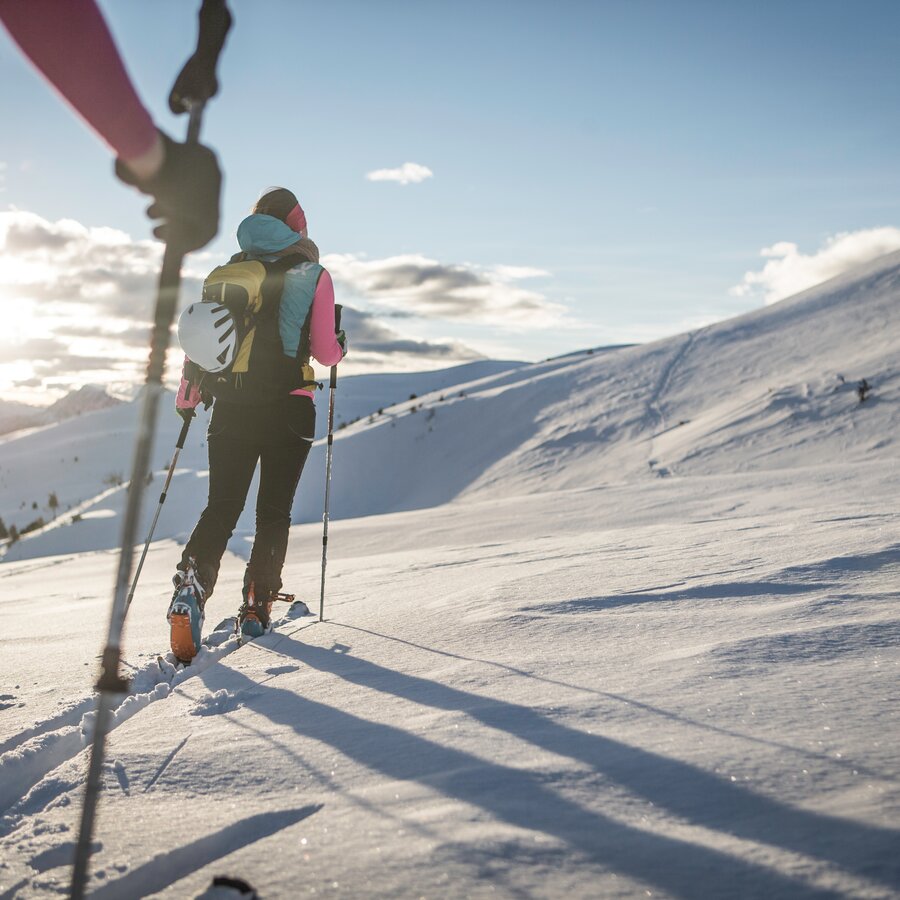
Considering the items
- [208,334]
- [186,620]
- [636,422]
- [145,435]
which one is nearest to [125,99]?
[145,435]

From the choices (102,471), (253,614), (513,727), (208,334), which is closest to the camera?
(513,727)

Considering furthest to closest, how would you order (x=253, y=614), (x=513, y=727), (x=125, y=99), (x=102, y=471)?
(x=102, y=471)
(x=253, y=614)
(x=513, y=727)
(x=125, y=99)

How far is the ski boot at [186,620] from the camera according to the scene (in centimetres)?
265

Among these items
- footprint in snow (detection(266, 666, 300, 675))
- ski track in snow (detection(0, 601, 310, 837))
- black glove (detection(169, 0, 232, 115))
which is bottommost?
ski track in snow (detection(0, 601, 310, 837))

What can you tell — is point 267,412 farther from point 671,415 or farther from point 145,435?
point 671,415

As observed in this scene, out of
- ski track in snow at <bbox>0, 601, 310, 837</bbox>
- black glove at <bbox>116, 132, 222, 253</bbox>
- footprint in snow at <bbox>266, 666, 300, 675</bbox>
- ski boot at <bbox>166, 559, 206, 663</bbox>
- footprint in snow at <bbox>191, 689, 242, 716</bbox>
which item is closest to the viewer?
black glove at <bbox>116, 132, 222, 253</bbox>

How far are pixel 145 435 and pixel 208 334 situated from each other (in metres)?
1.74

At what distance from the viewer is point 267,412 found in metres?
3.12

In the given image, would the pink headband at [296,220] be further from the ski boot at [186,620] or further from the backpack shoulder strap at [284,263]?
the ski boot at [186,620]

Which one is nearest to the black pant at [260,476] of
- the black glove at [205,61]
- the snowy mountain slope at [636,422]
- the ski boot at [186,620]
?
the ski boot at [186,620]

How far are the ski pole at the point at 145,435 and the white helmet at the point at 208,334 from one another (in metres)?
1.57

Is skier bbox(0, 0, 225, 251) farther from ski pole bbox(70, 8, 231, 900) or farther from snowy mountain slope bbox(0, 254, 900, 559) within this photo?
snowy mountain slope bbox(0, 254, 900, 559)

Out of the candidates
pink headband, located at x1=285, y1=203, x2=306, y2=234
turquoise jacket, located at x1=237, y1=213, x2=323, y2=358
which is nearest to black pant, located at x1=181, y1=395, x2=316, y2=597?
turquoise jacket, located at x1=237, y1=213, x2=323, y2=358

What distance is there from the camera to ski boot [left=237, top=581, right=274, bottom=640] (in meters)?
3.04
